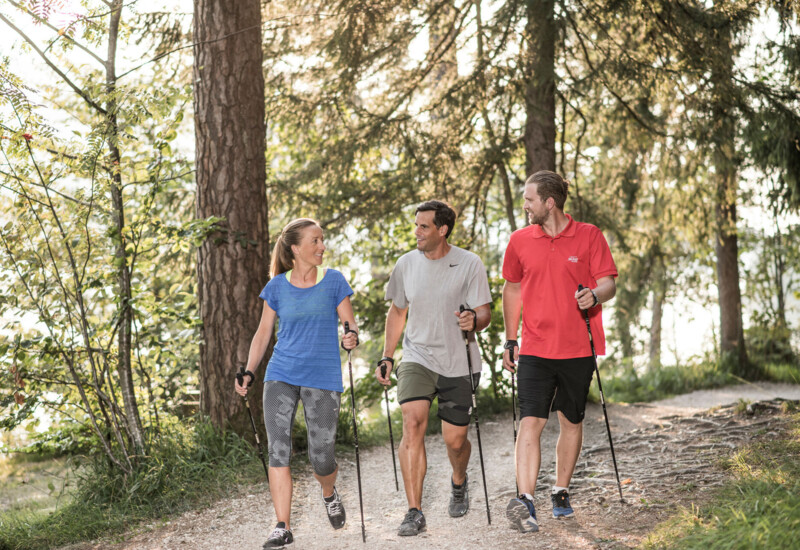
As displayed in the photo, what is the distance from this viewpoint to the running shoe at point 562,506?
4.79m

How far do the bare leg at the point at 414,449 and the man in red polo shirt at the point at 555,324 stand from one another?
0.60 m

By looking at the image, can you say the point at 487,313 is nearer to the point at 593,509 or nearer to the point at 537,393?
the point at 537,393

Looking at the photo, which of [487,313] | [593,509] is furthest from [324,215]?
[593,509]

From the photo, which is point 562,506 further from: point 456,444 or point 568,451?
point 456,444

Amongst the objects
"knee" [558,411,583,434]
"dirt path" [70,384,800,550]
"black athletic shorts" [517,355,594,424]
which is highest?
"black athletic shorts" [517,355,594,424]

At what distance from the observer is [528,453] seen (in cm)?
459

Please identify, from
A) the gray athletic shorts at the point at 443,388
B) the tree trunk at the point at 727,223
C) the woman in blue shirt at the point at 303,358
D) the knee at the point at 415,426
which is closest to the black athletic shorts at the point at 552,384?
the gray athletic shorts at the point at 443,388

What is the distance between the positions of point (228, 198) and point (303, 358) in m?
2.49

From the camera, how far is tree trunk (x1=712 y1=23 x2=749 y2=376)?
8.96 metres

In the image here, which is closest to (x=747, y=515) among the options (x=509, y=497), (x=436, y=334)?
(x=436, y=334)

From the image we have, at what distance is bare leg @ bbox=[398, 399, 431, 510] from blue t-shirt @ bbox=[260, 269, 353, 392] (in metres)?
0.48

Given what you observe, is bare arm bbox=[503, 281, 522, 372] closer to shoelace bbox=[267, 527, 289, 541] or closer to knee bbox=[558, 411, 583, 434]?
knee bbox=[558, 411, 583, 434]

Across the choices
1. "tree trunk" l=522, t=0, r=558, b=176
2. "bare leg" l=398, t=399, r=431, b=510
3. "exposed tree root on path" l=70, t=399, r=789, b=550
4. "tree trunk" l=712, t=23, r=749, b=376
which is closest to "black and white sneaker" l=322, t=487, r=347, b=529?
"exposed tree root on path" l=70, t=399, r=789, b=550

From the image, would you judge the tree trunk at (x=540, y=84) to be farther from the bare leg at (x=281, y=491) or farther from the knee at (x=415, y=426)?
the bare leg at (x=281, y=491)
